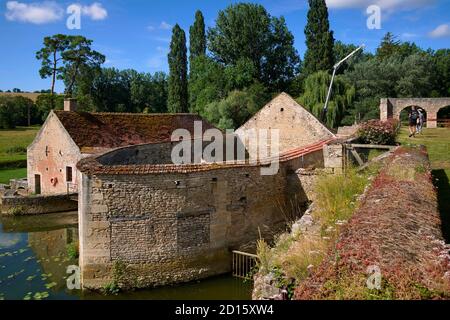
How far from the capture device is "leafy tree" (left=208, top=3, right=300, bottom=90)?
4903 centimetres

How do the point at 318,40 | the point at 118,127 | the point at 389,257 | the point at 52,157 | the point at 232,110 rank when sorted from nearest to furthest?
1. the point at 389,257
2. the point at 52,157
3. the point at 118,127
4. the point at 232,110
5. the point at 318,40

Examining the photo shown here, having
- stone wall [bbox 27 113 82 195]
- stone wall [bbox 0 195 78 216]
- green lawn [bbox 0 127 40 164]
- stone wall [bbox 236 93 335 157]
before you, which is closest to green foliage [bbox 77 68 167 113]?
green lawn [bbox 0 127 40 164]

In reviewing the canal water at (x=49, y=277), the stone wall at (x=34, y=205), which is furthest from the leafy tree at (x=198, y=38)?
the canal water at (x=49, y=277)

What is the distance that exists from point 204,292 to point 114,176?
4.11m

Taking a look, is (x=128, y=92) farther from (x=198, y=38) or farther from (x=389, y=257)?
(x=389, y=257)

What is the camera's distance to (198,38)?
162 feet

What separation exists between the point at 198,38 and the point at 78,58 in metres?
13.8

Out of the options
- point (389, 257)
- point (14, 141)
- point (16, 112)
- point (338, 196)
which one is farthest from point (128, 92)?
point (389, 257)

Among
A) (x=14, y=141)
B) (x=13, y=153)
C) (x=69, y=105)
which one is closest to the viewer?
(x=69, y=105)

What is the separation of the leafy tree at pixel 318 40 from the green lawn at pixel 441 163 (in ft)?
63.5

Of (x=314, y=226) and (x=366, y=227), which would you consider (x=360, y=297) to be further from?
(x=314, y=226)

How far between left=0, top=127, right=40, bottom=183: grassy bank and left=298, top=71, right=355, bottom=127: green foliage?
79.4 feet

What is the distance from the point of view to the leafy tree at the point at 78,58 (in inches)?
1709

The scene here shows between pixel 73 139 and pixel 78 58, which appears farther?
pixel 78 58
